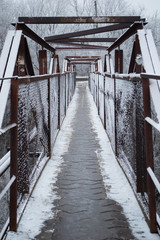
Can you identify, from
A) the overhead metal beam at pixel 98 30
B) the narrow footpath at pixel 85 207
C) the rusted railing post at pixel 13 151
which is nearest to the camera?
the rusted railing post at pixel 13 151

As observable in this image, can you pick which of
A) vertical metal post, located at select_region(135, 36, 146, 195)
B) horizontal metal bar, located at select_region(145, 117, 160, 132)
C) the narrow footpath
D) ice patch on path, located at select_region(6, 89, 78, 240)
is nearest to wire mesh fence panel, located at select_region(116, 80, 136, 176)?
vertical metal post, located at select_region(135, 36, 146, 195)

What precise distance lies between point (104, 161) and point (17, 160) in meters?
3.09

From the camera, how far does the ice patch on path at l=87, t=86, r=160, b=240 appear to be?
3281 mm

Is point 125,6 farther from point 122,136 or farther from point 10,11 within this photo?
point 122,136

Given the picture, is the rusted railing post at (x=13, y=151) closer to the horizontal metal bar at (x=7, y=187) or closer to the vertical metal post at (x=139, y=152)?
the horizontal metal bar at (x=7, y=187)

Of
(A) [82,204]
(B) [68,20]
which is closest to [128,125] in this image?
(A) [82,204]

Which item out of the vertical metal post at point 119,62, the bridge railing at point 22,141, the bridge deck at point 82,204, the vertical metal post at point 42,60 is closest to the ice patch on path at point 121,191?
the bridge deck at point 82,204

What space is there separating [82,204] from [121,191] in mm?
690

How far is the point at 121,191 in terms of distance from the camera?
442cm

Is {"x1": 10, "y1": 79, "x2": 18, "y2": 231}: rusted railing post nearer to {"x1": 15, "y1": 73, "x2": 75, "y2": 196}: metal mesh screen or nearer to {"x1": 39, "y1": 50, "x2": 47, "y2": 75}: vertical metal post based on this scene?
{"x1": 15, "y1": 73, "x2": 75, "y2": 196}: metal mesh screen

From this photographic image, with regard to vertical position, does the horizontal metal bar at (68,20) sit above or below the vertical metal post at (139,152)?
above

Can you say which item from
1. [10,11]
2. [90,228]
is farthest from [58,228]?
[10,11]

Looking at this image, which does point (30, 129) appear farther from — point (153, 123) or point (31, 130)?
point (153, 123)

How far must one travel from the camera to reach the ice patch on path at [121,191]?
3281mm
